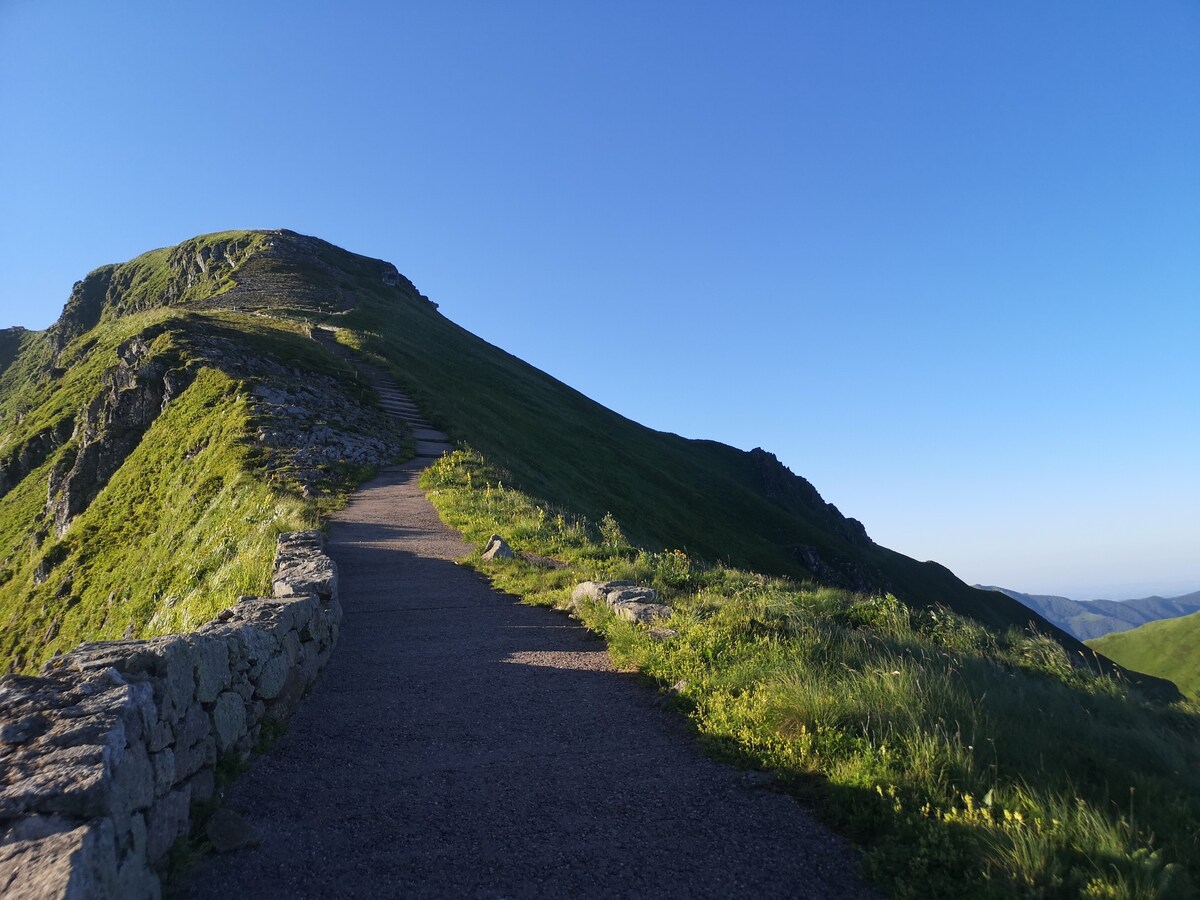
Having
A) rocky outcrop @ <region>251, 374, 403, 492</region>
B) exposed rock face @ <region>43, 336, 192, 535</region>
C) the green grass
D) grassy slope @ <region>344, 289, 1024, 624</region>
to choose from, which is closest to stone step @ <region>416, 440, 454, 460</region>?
rocky outcrop @ <region>251, 374, 403, 492</region>

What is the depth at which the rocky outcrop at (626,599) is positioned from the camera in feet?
32.5

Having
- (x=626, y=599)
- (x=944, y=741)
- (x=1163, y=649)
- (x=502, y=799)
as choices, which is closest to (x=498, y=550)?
(x=626, y=599)

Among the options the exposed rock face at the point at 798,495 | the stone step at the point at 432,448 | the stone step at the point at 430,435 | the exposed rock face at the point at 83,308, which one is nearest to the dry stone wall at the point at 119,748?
the stone step at the point at 432,448

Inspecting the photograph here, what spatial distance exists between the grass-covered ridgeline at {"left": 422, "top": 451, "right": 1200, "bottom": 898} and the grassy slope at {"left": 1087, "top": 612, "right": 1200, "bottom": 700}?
116151mm

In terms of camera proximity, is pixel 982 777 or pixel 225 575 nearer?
pixel 982 777

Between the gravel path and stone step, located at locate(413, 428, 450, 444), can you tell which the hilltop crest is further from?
the gravel path

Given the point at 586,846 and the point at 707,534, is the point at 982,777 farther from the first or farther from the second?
the point at 707,534

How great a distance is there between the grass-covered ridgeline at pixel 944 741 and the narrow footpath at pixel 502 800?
0.40 meters

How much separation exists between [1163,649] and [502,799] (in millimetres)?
139367

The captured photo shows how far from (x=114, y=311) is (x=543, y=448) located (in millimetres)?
99117

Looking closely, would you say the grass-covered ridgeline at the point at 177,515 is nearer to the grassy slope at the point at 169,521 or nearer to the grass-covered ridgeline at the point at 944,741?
the grassy slope at the point at 169,521

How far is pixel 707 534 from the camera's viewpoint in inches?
2083

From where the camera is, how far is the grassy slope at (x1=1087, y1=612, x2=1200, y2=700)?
10112 cm

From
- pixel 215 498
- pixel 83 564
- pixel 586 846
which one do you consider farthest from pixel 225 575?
pixel 83 564
